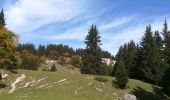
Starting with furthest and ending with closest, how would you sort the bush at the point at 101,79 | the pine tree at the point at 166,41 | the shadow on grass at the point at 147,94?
the pine tree at the point at 166,41 → the bush at the point at 101,79 → the shadow on grass at the point at 147,94

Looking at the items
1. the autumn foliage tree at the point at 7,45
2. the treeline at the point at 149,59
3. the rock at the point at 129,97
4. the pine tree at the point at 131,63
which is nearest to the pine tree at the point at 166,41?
the treeline at the point at 149,59

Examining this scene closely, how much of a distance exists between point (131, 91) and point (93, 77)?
11.4m

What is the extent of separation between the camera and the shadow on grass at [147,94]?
7744cm

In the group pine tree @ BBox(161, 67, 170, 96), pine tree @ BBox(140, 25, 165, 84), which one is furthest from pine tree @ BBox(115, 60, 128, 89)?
pine tree @ BBox(140, 25, 165, 84)

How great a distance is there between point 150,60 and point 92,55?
22.6 metres

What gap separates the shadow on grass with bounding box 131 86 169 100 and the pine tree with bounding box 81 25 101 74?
29.4 metres

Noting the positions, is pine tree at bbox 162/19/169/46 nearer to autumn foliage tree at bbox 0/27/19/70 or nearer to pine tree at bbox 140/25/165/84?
pine tree at bbox 140/25/165/84

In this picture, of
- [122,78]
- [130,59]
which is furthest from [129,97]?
[130,59]

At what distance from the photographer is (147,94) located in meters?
79.8

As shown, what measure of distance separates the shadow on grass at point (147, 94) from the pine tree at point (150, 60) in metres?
9.15

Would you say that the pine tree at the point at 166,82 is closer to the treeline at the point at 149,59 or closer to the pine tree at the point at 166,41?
the treeline at the point at 149,59

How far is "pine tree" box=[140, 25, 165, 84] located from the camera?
94400 mm

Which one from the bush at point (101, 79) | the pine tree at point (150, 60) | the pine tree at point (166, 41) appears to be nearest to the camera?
the bush at point (101, 79)

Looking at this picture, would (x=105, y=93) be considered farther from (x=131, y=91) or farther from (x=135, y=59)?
(x=135, y=59)
